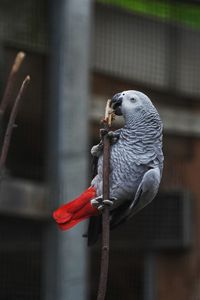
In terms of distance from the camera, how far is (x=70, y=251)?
384cm

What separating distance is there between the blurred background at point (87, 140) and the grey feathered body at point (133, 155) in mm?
2297

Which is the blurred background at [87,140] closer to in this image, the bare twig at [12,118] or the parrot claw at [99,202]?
the bare twig at [12,118]

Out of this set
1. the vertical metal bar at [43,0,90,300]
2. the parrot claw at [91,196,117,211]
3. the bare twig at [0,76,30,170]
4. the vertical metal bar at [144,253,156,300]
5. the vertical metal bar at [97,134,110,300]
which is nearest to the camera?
the vertical metal bar at [97,134,110,300]

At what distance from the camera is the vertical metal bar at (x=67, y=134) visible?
151 inches

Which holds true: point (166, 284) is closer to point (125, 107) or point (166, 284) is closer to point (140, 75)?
point (140, 75)

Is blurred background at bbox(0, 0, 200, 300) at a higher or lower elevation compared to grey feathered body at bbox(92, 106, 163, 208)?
higher

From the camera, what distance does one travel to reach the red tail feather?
1.44 meters

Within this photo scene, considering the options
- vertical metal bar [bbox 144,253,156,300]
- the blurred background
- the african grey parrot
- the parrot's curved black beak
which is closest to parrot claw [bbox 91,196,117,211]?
the african grey parrot

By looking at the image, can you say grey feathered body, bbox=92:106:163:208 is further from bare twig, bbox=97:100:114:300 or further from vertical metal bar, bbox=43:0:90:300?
vertical metal bar, bbox=43:0:90:300

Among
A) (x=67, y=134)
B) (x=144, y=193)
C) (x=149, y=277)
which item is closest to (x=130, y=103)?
(x=144, y=193)

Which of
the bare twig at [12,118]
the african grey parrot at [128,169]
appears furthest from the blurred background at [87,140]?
the african grey parrot at [128,169]

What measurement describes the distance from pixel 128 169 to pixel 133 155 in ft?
0.10

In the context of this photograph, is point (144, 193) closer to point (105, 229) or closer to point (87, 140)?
point (105, 229)

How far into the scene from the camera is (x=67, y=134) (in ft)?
12.8
